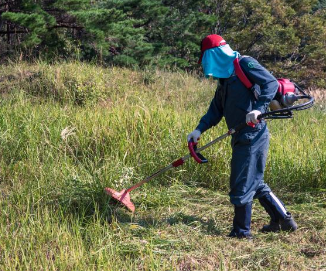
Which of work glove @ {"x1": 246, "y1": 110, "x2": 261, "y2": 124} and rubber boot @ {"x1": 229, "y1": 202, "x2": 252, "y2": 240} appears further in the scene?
rubber boot @ {"x1": 229, "y1": 202, "x2": 252, "y2": 240}

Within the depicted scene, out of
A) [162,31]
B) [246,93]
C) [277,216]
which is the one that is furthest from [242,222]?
[162,31]

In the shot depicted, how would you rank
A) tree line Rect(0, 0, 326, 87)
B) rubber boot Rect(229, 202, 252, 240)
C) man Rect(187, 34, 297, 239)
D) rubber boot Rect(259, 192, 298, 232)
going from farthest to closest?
tree line Rect(0, 0, 326, 87) → rubber boot Rect(259, 192, 298, 232) → rubber boot Rect(229, 202, 252, 240) → man Rect(187, 34, 297, 239)

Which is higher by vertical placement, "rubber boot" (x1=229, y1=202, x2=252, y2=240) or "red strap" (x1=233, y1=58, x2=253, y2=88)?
"red strap" (x1=233, y1=58, x2=253, y2=88)

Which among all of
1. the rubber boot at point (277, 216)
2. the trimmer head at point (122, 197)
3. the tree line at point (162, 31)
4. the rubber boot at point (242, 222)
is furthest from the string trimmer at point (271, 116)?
the tree line at point (162, 31)

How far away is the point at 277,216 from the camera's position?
386 cm

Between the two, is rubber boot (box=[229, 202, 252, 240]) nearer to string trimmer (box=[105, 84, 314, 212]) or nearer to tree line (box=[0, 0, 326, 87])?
string trimmer (box=[105, 84, 314, 212])

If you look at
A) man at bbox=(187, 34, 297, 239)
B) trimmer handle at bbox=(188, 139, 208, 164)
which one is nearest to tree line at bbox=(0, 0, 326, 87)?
trimmer handle at bbox=(188, 139, 208, 164)

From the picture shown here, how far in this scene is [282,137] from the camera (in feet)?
19.0

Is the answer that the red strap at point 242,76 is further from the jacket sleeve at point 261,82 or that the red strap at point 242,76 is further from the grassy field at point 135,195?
the grassy field at point 135,195

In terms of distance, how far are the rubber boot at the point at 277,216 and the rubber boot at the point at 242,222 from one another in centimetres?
24

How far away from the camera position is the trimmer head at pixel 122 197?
412 cm

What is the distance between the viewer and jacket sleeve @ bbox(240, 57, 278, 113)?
3.44 meters

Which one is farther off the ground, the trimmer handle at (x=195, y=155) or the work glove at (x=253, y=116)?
the work glove at (x=253, y=116)

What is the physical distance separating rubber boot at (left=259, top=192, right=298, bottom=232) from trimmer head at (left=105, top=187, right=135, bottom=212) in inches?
45.9
